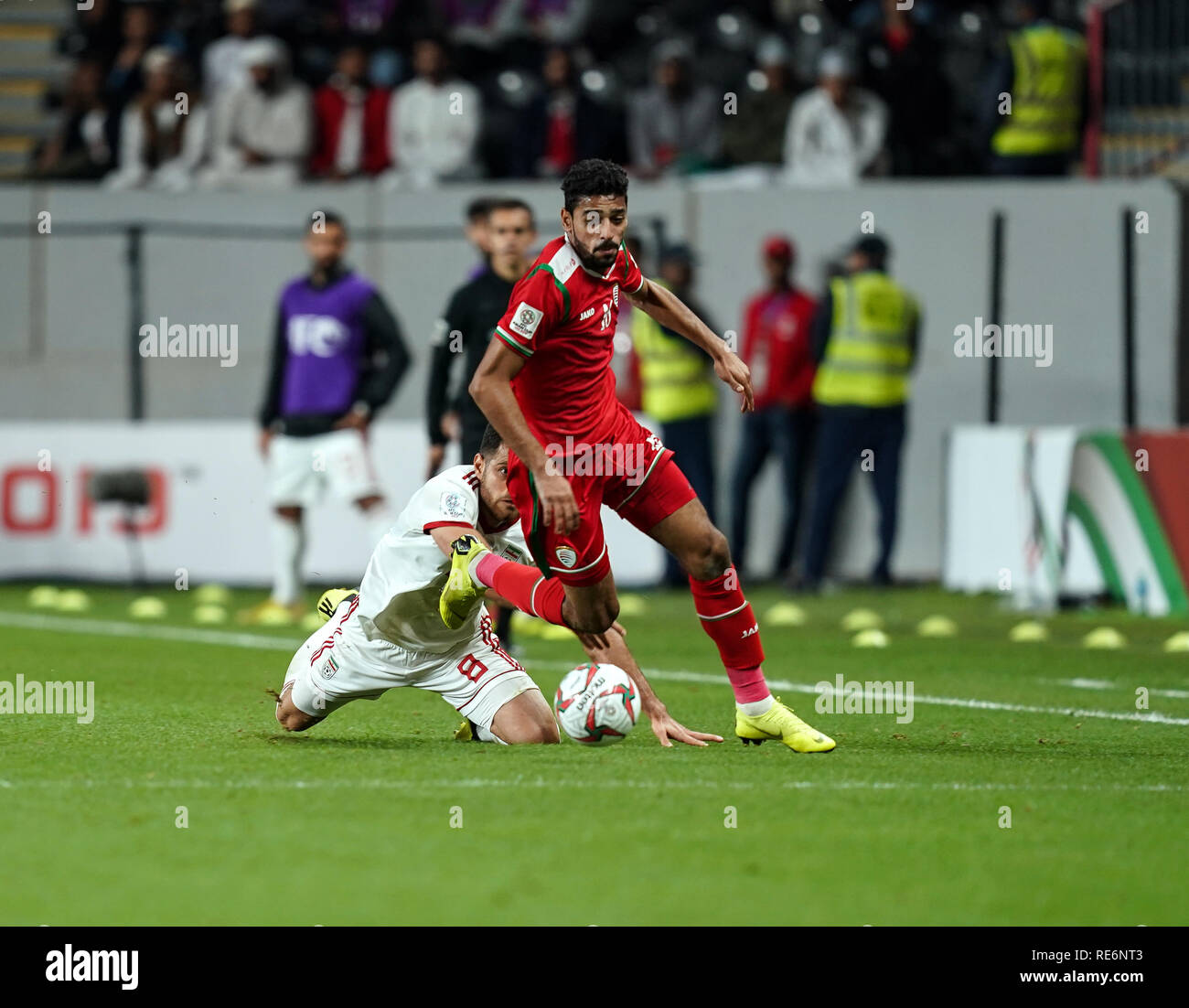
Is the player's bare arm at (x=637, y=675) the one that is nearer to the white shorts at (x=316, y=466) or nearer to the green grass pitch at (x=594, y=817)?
the green grass pitch at (x=594, y=817)

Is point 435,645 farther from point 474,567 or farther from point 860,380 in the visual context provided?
point 860,380

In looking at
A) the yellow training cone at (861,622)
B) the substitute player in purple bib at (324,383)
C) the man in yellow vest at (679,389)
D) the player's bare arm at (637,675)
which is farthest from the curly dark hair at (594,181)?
the man in yellow vest at (679,389)

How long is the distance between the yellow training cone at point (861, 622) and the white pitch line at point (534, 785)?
5727 millimetres

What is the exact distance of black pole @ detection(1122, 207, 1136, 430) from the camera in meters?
15.1

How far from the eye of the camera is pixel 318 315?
1194 cm

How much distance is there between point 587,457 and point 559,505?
0.59m

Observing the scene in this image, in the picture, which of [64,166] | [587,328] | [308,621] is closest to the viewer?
[587,328]

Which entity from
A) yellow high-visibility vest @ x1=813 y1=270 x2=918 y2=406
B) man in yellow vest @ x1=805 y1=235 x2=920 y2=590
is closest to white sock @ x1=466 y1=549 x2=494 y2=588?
man in yellow vest @ x1=805 y1=235 x2=920 y2=590

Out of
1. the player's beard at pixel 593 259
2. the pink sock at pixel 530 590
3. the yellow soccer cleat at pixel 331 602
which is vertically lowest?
the yellow soccer cleat at pixel 331 602

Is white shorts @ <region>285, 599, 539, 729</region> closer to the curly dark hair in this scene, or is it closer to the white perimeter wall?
the curly dark hair

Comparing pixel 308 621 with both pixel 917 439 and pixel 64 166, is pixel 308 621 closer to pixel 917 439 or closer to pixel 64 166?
pixel 917 439

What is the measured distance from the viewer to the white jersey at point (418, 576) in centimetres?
653
